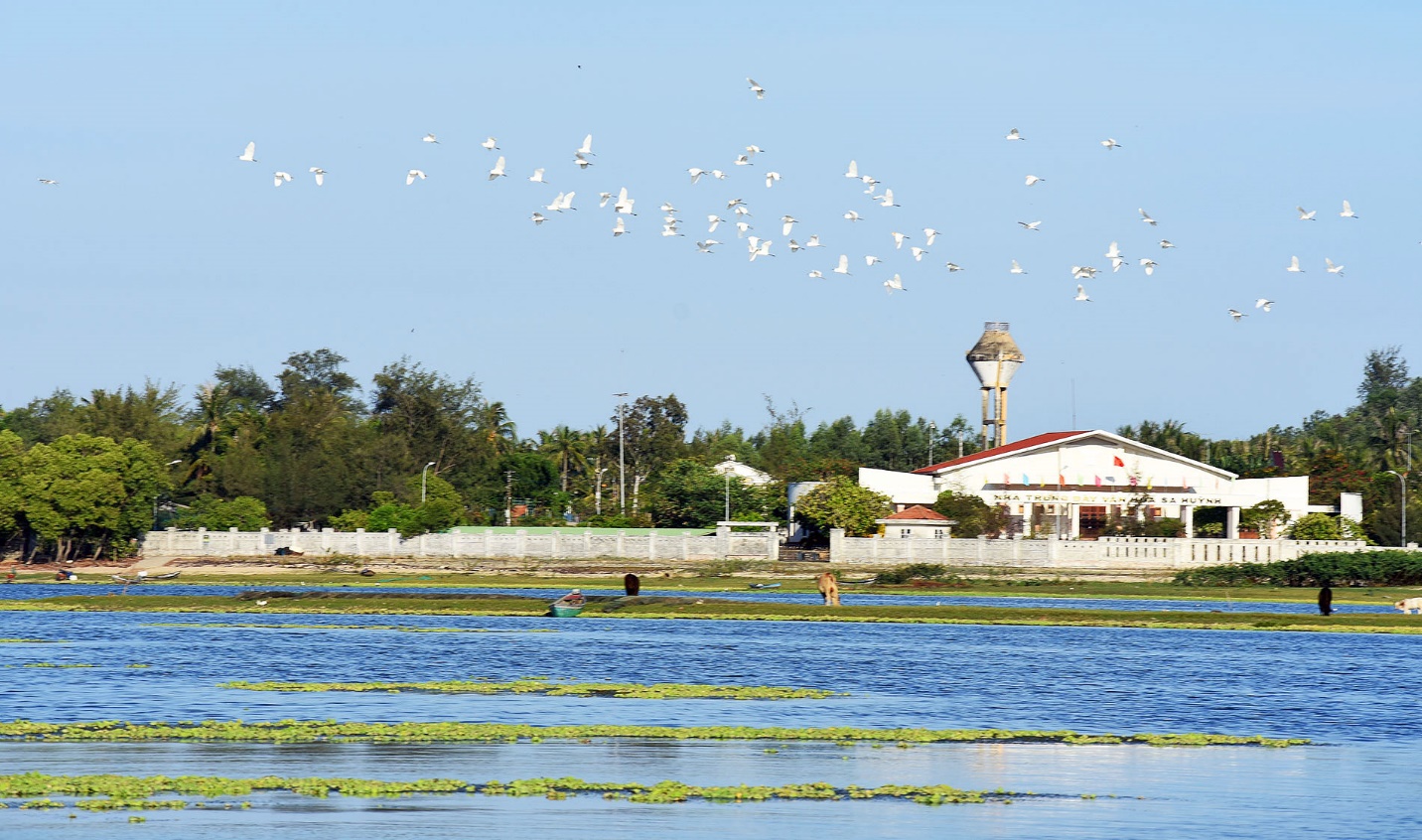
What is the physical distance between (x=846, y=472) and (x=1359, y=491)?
1396 inches

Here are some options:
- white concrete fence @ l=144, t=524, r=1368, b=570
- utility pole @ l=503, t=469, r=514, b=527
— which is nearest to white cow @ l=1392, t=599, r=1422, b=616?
white concrete fence @ l=144, t=524, r=1368, b=570

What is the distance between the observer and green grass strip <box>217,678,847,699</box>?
3484 centimetres

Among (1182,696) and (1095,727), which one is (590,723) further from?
(1182,696)

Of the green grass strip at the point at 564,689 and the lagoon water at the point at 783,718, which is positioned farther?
the green grass strip at the point at 564,689

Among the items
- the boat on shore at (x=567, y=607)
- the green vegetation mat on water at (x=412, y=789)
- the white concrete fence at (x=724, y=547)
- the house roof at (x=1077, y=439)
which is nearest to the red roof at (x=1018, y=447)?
the house roof at (x=1077, y=439)

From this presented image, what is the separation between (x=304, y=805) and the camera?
21422 millimetres

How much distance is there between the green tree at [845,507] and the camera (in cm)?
10738

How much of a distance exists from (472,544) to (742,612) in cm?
4356

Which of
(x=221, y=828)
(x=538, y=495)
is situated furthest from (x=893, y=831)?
(x=538, y=495)

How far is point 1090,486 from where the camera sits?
11038 centimetres

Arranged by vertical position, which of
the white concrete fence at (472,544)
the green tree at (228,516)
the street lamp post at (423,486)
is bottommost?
the white concrete fence at (472,544)

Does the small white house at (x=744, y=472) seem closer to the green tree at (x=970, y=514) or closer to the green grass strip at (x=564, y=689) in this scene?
the green tree at (x=970, y=514)

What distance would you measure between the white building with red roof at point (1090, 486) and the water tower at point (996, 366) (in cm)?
2651

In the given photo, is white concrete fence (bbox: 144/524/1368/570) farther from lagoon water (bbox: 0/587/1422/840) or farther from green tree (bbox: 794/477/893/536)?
lagoon water (bbox: 0/587/1422/840)
